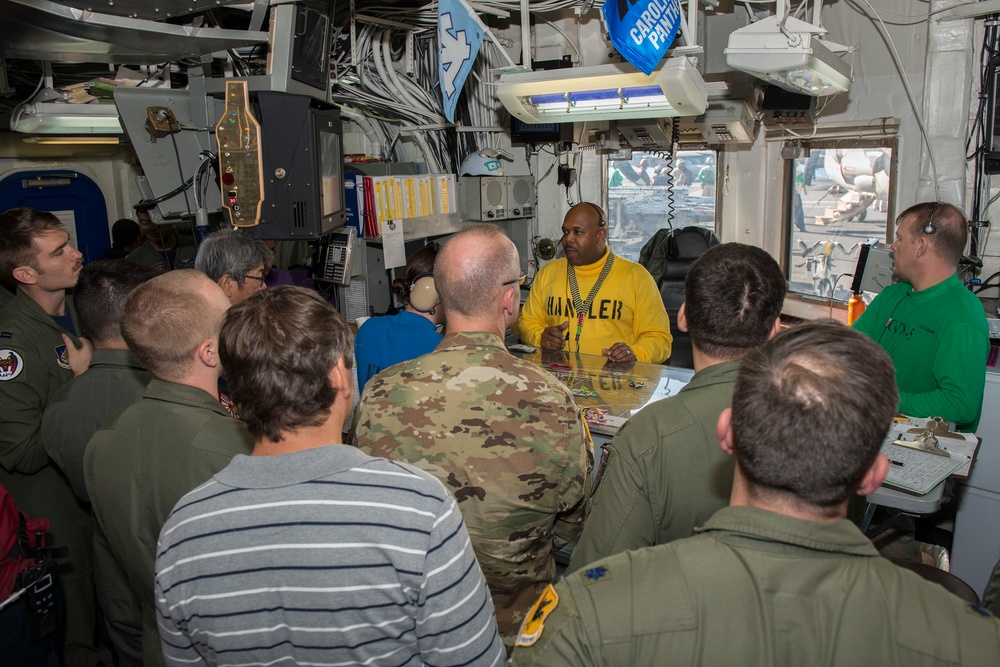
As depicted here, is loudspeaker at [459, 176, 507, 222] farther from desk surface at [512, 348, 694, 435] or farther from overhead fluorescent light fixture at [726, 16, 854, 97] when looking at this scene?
overhead fluorescent light fixture at [726, 16, 854, 97]

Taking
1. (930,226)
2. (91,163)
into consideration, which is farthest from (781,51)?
(91,163)

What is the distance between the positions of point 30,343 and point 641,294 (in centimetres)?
299

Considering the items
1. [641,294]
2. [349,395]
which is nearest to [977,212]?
[641,294]

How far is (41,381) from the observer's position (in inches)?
112

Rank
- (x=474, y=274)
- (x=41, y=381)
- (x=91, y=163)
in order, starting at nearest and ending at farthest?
(x=474, y=274) < (x=41, y=381) < (x=91, y=163)

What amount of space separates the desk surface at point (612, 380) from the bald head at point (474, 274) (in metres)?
0.98

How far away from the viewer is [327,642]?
128 cm

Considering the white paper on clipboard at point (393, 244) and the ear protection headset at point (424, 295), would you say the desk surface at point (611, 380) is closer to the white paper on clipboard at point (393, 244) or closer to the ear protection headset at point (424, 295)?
the ear protection headset at point (424, 295)

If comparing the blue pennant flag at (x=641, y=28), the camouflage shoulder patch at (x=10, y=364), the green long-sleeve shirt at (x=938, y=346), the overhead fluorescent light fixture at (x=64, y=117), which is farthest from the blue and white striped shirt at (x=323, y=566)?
the overhead fluorescent light fixture at (x=64, y=117)

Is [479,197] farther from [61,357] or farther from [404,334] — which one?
[61,357]

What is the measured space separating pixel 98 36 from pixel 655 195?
4613 mm

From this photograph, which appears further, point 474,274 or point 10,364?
point 10,364

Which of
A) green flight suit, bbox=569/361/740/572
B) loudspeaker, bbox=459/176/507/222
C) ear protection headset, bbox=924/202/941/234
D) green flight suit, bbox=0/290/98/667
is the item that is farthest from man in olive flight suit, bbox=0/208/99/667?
ear protection headset, bbox=924/202/941/234

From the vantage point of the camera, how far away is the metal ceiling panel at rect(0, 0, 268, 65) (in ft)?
8.89
